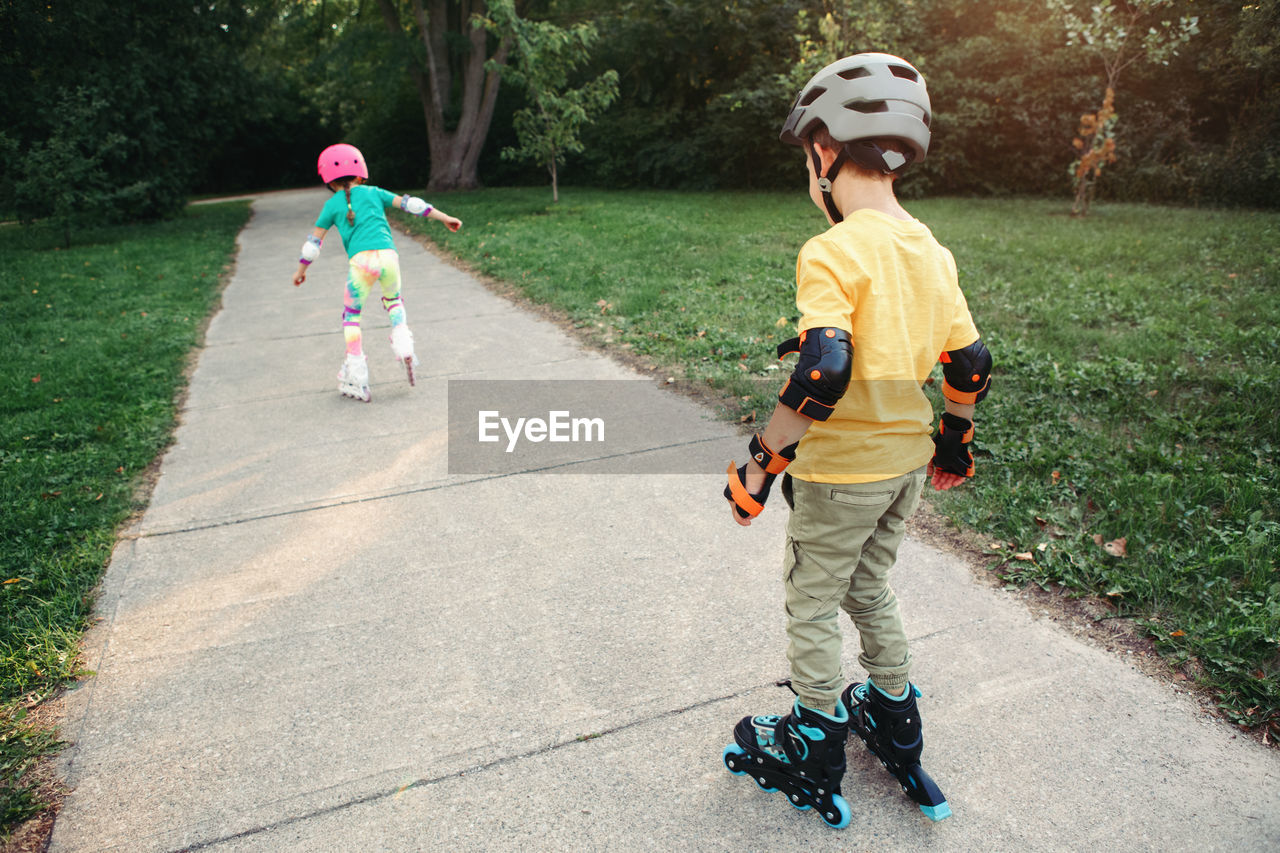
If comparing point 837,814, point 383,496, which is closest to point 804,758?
point 837,814

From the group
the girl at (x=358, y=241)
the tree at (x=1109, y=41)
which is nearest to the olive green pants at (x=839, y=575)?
the girl at (x=358, y=241)

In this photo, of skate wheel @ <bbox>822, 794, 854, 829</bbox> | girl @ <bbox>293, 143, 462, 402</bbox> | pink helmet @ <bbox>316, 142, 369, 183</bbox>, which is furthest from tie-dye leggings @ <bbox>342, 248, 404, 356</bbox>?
skate wheel @ <bbox>822, 794, 854, 829</bbox>

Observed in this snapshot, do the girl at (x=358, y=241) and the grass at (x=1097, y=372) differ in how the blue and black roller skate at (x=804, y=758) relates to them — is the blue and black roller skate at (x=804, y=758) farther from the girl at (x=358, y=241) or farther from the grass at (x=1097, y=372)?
the girl at (x=358, y=241)

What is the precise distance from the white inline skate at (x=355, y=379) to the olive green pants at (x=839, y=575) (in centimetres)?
424

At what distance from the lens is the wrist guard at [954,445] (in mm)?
2199

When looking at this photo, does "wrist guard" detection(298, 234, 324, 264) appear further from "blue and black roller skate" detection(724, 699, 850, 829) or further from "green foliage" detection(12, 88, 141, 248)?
"green foliage" detection(12, 88, 141, 248)

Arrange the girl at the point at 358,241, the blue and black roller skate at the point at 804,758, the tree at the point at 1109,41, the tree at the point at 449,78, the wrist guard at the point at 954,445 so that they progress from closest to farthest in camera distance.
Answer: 1. the blue and black roller skate at the point at 804,758
2. the wrist guard at the point at 954,445
3. the girl at the point at 358,241
4. the tree at the point at 1109,41
5. the tree at the point at 449,78

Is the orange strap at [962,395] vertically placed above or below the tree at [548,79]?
below

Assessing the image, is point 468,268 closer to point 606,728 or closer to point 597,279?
point 597,279

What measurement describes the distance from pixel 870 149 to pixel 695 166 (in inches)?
916

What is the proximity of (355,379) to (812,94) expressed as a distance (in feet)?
14.4

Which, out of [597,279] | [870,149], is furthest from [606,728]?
[597,279]

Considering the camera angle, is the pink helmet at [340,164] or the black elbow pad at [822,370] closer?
the black elbow pad at [822,370]

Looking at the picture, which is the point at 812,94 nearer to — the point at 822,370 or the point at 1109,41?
the point at 822,370
